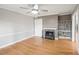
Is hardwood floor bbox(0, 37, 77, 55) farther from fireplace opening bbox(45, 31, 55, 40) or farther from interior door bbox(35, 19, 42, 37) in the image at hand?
interior door bbox(35, 19, 42, 37)

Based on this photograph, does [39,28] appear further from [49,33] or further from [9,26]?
[9,26]

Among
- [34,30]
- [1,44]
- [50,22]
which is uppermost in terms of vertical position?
[50,22]

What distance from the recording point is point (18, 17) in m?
7.79

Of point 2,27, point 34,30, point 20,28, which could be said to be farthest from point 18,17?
point 34,30

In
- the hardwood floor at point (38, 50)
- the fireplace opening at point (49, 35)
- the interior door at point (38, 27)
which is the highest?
the interior door at point (38, 27)

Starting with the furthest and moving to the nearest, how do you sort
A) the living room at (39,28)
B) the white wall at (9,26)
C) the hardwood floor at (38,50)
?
the white wall at (9,26)
the living room at (39,28)
the hardwood floor at (38,50)

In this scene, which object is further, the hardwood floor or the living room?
the living room

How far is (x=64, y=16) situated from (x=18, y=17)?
4.49 meters

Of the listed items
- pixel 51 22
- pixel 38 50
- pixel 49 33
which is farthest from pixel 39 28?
pixel 38 50

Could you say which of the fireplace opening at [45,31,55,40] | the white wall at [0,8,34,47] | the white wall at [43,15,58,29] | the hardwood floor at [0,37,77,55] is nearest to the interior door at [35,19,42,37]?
the white wall at [43,15,58,29]

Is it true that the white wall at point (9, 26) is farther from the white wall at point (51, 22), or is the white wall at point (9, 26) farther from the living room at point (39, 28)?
the white wall at point (51, 22)

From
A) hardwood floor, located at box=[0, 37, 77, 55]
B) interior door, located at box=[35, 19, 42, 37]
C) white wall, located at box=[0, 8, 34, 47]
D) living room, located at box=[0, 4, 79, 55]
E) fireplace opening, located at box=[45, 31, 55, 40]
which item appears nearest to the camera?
hardwood floor, located at box=[0, 37, 77, 55]

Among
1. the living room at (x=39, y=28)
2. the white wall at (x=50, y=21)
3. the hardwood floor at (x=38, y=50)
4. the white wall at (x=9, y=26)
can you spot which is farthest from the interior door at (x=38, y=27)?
the hardwood floor at (x=38, y=50)
